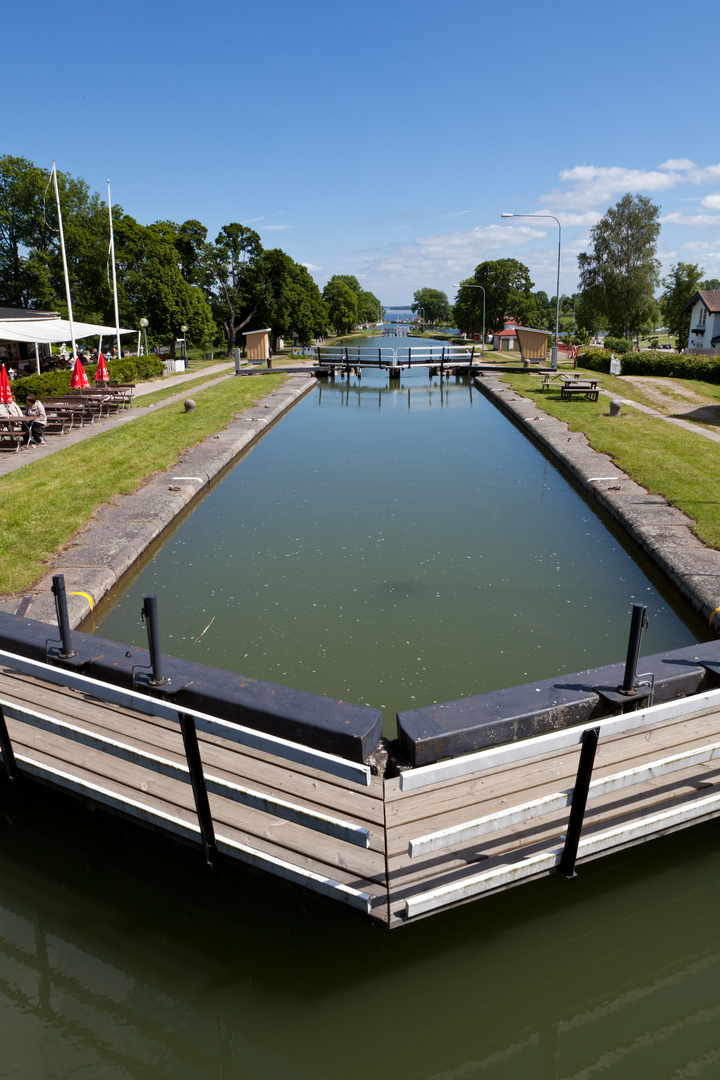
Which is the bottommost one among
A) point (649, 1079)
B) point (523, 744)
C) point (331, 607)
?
point (649, 1079)

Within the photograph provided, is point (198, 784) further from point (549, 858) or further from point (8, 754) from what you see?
point (549, 858)

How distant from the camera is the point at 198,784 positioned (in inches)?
137

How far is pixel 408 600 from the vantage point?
761 centimetres

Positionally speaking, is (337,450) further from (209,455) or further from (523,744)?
(523,744)

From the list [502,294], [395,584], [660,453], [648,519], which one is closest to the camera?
[395,584]

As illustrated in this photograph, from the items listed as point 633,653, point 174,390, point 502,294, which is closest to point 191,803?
point 633,653

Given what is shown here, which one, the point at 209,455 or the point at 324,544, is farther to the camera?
the point at 209,455

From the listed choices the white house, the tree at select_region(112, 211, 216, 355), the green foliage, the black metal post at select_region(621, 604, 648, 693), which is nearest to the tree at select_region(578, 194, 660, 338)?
the white house

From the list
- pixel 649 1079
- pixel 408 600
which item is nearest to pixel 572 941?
pixel 649 1079

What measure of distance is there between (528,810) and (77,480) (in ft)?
34.3

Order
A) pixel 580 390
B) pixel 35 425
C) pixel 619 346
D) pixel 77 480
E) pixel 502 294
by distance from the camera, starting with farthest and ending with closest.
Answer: pixel 502 294 → pixel 619 346 → pixel 580 390 → pixel 35 425 → pixel 77 480

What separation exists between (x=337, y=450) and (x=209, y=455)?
337 cm

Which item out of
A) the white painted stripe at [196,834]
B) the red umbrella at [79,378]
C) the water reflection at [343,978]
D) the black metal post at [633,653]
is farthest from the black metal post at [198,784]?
the red umbrella at [79,378]

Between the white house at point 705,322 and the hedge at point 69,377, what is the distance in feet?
128
